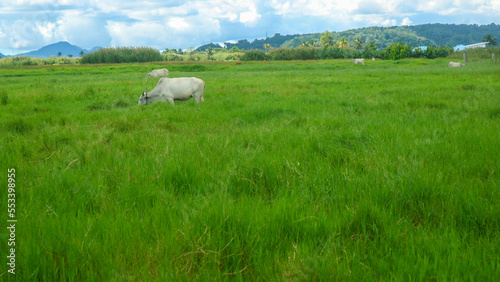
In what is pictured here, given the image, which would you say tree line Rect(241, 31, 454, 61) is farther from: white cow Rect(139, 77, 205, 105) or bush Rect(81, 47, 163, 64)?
white cow Rect(139, 77, 205, 105)

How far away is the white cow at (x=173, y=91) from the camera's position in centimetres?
1120

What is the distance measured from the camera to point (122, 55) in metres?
64.6

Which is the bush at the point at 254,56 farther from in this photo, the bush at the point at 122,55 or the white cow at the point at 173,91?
the white cow at the point at 173,91

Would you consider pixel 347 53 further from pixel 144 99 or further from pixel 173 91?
pixel 144 99

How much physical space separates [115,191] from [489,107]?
8.16m

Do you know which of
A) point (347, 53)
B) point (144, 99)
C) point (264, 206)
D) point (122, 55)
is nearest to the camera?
point (264, 206)

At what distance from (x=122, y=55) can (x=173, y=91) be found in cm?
6019

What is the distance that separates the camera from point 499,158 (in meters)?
3.78

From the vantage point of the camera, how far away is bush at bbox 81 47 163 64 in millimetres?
63781

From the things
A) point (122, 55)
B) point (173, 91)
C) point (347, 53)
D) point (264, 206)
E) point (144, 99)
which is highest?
point (122, 55)

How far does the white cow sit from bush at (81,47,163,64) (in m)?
59.0

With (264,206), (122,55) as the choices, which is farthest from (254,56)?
(264,206)

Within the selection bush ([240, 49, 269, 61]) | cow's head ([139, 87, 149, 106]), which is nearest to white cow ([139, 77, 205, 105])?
cow's head ([139, 87, 149, 106])

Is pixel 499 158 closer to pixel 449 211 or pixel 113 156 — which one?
pixel 449 211
